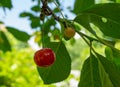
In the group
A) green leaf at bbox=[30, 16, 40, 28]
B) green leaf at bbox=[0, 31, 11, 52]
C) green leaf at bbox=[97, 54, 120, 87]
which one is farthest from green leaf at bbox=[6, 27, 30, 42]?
green leaf at bbox=[97, 54, 120, 87]

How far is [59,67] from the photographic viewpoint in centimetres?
136

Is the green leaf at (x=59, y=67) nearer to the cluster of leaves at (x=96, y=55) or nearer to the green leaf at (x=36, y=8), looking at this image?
the cluster of leaves at (x=96, y=55)

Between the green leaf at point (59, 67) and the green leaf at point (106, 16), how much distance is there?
0.15 meters

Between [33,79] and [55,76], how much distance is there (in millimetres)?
2986

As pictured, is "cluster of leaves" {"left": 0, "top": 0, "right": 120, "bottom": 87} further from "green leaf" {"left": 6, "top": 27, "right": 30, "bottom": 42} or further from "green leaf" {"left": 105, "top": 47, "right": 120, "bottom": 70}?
"green leaf" {"left": 6, "top": 27, "right": 30, "bottom": 42}

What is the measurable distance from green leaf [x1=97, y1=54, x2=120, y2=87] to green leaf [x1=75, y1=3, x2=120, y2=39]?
0.11 m

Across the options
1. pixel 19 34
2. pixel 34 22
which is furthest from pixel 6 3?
pixel 34 22

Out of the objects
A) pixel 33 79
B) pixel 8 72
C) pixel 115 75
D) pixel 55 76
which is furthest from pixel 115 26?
pixel 33 79

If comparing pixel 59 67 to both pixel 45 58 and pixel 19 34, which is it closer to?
pixel 45 58

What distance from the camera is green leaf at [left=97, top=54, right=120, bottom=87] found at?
1.18m

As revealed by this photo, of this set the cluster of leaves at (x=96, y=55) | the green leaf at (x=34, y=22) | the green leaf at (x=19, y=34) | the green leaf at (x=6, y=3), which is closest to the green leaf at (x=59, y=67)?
the cluster of leaves at (x=96, y=55)

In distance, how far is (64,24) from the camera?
122 cm

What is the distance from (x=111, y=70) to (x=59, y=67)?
0.23 metres

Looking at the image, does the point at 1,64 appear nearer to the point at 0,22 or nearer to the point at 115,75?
the point at 0,22
